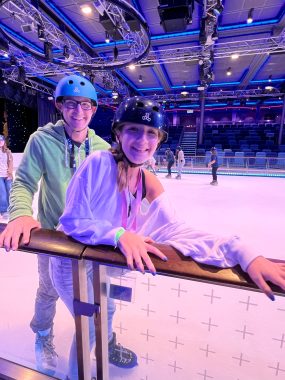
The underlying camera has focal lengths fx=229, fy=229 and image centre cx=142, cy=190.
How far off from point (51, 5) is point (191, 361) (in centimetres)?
879

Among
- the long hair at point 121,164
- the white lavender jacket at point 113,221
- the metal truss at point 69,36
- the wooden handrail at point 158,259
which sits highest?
the metal truss at point 69,36

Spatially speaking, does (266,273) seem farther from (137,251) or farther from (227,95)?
(227,95)

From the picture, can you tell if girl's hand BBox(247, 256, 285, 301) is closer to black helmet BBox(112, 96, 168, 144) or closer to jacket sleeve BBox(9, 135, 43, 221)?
black helmet BBox(112, 96, 168, 144)

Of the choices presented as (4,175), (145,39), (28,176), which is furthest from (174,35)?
(28,176)

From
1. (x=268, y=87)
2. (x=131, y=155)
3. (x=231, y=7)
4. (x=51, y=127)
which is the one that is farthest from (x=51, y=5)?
(x=268, y=87)

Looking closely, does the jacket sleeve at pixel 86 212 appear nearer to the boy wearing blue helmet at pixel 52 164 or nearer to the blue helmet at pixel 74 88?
the boy wearing blue helmet at pixel 52 164

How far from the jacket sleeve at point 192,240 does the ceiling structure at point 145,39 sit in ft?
12.4

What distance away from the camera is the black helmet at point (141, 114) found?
930mm

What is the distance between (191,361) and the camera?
133cm

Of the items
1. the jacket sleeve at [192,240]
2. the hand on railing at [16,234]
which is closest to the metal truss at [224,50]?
the jacket sleeve at [192,240]

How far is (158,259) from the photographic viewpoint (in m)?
0.65

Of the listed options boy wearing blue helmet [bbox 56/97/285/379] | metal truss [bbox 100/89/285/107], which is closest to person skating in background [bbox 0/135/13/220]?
boy wearing blue helmet [bbox 56/97/285/379]

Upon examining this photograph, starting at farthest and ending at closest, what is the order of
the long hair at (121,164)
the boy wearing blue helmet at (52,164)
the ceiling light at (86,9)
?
the ceiling light at (86,9) < the boy wearing blue helmet at (52,164) < the long hair at (121,164)

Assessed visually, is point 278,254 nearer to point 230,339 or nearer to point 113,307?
point 230,339
